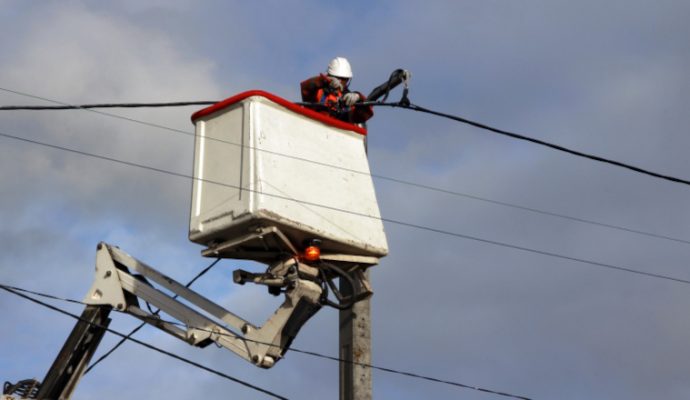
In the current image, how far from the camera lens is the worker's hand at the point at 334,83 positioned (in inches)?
512

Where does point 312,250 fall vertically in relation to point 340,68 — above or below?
below

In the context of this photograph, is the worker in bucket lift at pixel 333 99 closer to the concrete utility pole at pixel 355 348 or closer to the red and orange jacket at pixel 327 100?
the red and orange jacket at pixel 327 100

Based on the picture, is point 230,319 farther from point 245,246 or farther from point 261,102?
point 261,102

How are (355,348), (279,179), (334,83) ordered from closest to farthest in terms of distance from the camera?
(279,179), (355,348), (334,83)

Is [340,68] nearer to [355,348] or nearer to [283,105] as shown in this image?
[283,105]

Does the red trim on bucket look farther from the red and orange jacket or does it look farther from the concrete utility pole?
the concrete utility pole

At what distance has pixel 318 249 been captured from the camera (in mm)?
11438

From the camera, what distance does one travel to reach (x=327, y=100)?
12.9 metres

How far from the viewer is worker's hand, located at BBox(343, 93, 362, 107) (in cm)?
1286

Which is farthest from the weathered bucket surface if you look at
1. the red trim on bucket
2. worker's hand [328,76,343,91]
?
worker's hand [328,76,343,91]

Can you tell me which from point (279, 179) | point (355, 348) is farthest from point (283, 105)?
point (355, 348)

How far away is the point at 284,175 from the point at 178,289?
126 cm

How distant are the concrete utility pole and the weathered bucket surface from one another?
466mm

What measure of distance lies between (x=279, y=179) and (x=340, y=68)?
2198mm
